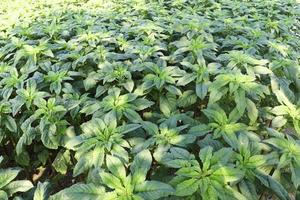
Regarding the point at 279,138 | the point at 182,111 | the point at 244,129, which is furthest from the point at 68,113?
the point at 279,138

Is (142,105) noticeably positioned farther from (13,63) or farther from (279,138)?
(13,63)

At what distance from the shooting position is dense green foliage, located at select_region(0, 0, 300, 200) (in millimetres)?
1705

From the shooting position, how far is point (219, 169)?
1635mm

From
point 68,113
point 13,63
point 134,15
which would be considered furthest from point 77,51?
point 134,15

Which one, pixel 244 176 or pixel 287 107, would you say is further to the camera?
pixel 287 107

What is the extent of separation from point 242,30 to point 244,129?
154 cm

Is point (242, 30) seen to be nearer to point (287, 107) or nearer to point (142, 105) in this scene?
point (287, 107)

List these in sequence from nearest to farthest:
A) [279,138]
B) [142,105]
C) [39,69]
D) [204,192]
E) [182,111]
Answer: [204,192], [279,138], [142,105], [182,111], [39,69]

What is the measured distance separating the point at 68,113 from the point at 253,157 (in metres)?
1.23

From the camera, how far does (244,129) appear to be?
2.02m

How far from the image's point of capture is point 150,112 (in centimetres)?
236

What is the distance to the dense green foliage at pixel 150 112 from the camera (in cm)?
171

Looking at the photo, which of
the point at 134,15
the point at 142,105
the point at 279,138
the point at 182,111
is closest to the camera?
the point at 279,138

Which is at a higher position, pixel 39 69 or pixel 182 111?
pixel 39 69
